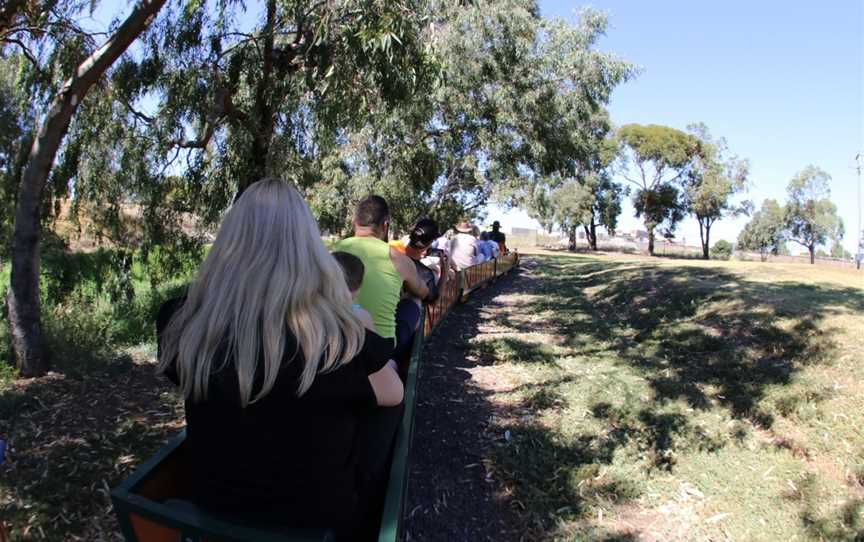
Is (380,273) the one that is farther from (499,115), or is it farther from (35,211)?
(499,115)

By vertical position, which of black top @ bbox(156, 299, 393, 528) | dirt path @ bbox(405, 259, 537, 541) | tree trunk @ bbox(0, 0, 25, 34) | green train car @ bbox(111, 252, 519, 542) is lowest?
dirt path @ bbox(405, 259, 537, 541)

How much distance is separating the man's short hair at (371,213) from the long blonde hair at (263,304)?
2088 mm

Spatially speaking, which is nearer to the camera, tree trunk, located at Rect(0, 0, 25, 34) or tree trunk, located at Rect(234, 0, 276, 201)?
tree trunk, located at Rect(0, 0, 25, 34)

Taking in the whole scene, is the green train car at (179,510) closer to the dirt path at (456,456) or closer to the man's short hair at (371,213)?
the dirt path at (456,456)

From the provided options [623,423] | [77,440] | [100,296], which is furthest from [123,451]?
[100,296]

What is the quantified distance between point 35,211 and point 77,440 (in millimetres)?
2433

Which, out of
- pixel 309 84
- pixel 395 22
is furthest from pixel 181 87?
pixel 395 22

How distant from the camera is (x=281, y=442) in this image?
1.71 meters

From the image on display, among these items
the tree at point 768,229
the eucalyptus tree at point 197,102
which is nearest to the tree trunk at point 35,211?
the eucalyptus tree at point 197,102

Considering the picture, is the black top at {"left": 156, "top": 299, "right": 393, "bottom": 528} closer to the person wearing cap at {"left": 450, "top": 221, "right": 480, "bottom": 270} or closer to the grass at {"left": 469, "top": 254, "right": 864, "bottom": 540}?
the grass at {"left": 469, "top": 254, "right": 864, "bottom": 540}

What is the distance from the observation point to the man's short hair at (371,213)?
4008 millimetres

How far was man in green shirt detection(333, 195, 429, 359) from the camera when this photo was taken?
363 cm

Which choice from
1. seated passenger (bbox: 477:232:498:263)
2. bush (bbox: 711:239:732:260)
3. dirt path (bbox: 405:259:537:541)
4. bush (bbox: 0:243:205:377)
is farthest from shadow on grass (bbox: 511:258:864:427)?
bush (bbox: 711:239:732:260)

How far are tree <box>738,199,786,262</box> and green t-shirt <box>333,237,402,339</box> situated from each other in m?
69.5
